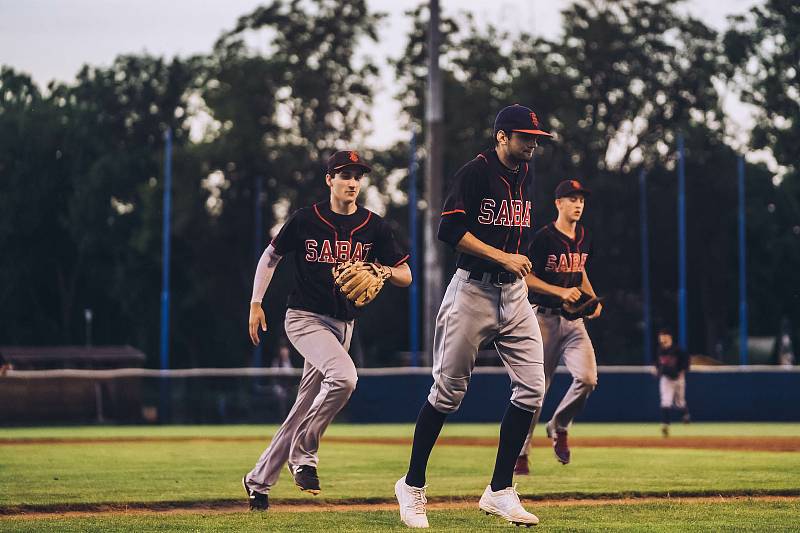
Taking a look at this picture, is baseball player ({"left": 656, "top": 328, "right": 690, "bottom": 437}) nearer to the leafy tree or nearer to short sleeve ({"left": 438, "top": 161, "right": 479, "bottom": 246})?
short sleeve ({"left": 438, "top": 161, "right": 479, "bottom": 246})

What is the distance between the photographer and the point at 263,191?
157 ft

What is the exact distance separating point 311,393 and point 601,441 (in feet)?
31.2

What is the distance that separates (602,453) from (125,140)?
46.3m

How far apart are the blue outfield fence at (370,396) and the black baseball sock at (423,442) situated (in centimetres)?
1617

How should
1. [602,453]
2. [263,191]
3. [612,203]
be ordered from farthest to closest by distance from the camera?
[263,191]
[612,203]
[602,453]

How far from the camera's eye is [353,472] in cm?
1157

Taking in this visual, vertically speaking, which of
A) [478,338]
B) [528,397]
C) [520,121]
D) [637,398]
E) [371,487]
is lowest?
[637,398]

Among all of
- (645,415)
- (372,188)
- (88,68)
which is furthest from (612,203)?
(88,68)

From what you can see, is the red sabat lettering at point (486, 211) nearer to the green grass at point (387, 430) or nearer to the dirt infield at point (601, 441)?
the dirt infield at point (601, 441)

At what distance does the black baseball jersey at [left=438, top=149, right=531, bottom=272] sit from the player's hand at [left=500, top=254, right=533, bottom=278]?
14 centimetres

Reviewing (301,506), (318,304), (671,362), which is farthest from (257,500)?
(671,362)

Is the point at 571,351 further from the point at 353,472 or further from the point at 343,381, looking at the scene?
the point at 343,381

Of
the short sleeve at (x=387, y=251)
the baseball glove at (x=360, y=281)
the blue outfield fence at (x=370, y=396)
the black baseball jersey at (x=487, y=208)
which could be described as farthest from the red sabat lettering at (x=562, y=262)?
the blue outfield fence at (x=370, y=396)

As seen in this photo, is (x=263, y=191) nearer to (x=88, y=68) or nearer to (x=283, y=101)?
(x=283, y=101)
